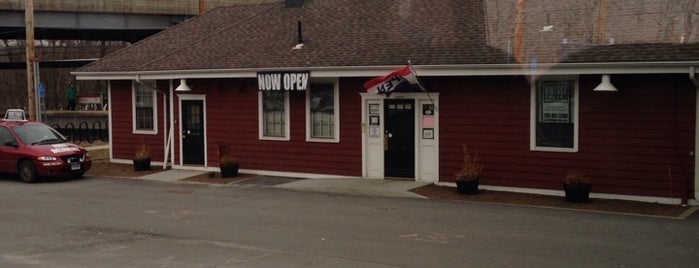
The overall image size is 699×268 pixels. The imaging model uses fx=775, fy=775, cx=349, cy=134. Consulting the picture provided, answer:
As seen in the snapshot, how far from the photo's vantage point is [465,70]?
53.8 feet

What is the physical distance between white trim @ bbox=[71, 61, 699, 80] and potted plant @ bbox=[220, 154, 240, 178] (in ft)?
7.13

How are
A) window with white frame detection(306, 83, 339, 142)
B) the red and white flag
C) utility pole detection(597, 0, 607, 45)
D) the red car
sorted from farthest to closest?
the red car → window with white frame detection(306, 83, 339, 142) → the red and white flag → utility pole detection(597, 0, 607, 45)

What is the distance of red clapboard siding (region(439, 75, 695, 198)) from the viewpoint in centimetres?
1482

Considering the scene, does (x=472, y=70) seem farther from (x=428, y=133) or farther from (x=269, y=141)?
(x=269, y=141)

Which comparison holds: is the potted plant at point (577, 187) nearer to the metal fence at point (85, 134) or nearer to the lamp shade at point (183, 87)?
the lamp shade at point (183, 87)

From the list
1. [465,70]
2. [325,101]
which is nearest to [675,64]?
[465,70]

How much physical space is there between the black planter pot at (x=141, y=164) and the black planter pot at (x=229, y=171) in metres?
2.87

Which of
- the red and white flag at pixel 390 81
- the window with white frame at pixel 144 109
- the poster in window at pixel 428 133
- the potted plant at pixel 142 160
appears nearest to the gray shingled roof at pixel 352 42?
the red and white flag at pixel 390 81

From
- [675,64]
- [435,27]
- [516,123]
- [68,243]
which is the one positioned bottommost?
[68,243]

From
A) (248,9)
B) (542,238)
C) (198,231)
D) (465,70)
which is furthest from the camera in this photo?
(248,9)

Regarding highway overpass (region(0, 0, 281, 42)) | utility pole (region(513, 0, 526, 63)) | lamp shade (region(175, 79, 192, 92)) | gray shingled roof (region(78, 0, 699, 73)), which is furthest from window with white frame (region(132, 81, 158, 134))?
highway overpass (region(0, 0, 281, 42))

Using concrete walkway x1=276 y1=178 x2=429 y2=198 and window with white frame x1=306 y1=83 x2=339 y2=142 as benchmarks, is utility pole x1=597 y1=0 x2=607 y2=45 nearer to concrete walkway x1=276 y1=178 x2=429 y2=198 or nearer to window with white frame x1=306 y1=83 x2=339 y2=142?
concrete walkway x1=276 y1=178 x2=429 y2=198

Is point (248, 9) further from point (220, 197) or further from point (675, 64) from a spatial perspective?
point (675, 64)

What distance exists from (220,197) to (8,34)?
2696 centimetres
